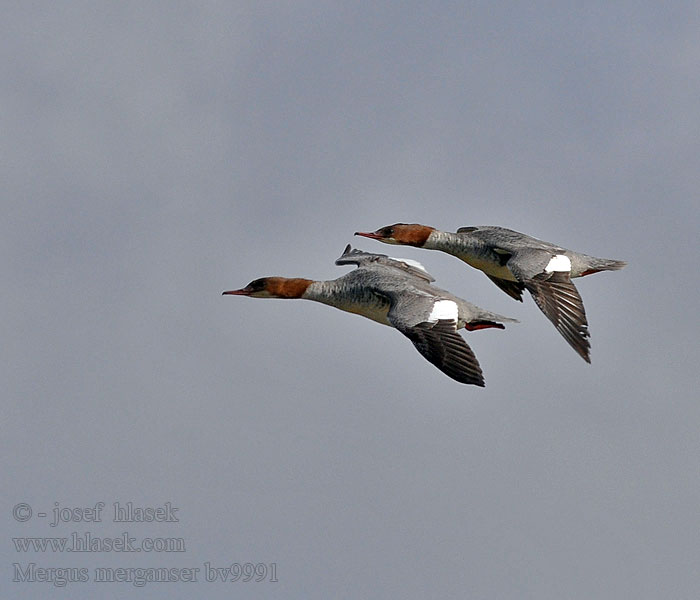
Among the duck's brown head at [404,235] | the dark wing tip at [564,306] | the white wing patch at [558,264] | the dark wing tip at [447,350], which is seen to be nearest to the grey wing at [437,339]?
the dark wing tip at [447,350]

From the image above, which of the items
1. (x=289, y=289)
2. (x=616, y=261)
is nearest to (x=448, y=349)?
(x=289, y=289)

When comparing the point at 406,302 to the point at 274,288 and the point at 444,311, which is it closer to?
the point at 444,311

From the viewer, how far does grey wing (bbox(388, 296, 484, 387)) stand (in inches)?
846

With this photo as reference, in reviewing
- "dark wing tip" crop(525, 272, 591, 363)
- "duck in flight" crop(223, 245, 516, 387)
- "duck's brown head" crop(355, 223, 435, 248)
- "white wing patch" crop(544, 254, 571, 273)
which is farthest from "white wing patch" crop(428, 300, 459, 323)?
"duck's brown head" crop(355, 223, 435, 248)

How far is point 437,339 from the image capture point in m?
22.1

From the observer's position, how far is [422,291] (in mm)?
23734

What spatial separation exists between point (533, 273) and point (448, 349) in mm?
3370

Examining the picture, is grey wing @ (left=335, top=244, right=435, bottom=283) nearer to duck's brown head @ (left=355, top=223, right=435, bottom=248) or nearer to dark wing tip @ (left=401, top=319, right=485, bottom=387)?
duck's brown head @ (left=355, top=223, right=435, bottom=248)

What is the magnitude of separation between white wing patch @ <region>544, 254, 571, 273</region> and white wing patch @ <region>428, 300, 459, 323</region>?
221 cm

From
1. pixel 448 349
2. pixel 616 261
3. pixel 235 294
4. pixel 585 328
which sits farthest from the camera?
pixel 616 261

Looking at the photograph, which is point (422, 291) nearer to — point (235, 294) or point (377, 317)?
point (377, 317)

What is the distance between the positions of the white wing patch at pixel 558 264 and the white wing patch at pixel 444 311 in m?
2.21

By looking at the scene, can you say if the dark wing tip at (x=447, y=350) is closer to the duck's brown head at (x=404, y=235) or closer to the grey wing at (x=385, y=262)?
the grey wing at (x=385, y=262)

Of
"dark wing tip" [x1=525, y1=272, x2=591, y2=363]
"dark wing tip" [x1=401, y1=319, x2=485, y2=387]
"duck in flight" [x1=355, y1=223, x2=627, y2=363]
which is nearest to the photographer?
"dark wing tip" [x1=401, y1=319, x2=485, y2=387]
